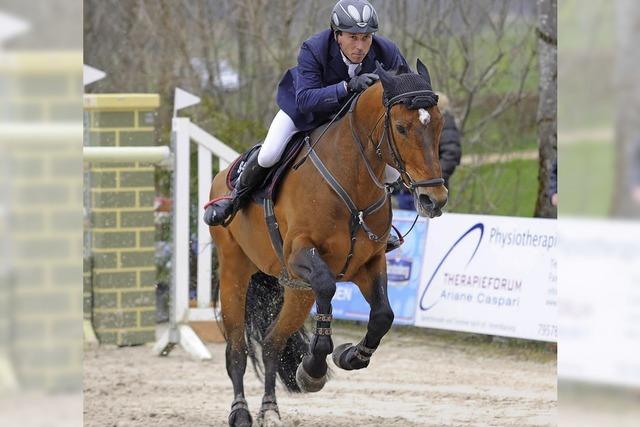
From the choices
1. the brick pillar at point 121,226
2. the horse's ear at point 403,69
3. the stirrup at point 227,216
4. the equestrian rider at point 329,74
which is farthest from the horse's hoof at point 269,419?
the brick pillar at point 121,226

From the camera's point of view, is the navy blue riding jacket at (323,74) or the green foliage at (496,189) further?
the green foliage at (496,189)

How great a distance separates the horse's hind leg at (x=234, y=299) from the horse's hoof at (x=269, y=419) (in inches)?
10.4

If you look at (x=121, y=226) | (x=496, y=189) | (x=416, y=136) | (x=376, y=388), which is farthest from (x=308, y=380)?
(x=496, y=189)

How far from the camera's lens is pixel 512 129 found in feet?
30.6

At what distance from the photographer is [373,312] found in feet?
14.5

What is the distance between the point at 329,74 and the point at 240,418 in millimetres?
1823

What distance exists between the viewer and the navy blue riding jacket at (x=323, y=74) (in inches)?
170

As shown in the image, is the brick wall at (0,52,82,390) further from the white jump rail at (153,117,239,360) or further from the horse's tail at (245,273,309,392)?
the white jump rail at (153,117,239,360)

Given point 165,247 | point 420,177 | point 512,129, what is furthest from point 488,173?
point 420,177

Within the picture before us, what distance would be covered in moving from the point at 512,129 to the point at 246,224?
4.82 metres

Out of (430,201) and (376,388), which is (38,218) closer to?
(430,201)

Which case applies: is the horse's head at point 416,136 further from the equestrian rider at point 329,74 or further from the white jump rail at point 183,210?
the white jump rail at point 183,210

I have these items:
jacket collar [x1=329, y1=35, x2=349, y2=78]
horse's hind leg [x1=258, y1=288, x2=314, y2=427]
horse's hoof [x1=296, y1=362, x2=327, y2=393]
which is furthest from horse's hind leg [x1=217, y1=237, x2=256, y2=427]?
jacket collar [x1=329, y1=35, x2=349, y2=78]

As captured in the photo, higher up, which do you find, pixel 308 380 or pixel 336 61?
pixel 336 61
